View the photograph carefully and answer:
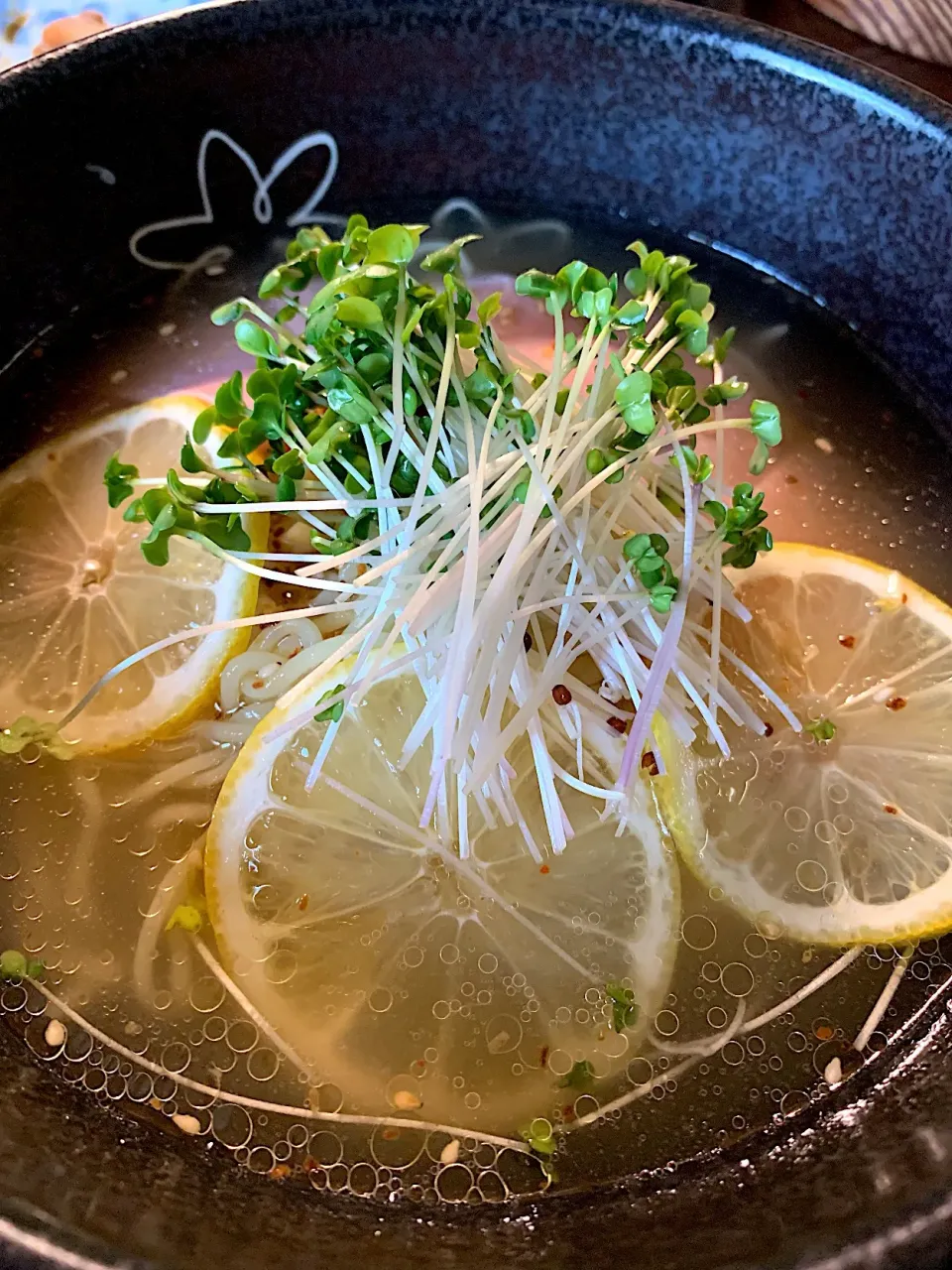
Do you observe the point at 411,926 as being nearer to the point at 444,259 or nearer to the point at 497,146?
the point at 444,259

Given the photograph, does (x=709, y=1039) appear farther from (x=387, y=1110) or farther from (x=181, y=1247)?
(x=181, y=1247)

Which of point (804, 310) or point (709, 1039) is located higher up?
point (804, 310)

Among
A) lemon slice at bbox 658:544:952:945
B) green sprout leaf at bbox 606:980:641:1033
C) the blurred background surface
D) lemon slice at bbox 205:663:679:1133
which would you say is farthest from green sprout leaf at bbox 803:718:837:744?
the blurred background surface

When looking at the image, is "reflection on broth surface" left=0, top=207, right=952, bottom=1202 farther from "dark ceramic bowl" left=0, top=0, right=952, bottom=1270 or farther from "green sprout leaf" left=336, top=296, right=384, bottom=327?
"dark ceramic bowl" left=0, top=0, right=952, bottom=1270

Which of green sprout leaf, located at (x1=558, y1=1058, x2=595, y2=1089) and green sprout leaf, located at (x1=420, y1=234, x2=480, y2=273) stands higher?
green sprout leaf, located at (x1=420, y1=234, x2=480, y2=273)

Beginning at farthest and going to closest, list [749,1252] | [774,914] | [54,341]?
[54,341] → [774,914] → [749,1252]

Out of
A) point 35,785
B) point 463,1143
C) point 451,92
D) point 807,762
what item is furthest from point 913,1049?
point 451,92

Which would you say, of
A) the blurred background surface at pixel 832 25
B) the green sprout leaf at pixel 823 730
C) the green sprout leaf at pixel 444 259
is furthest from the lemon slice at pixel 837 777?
the blurred background surface at pixel 832 25

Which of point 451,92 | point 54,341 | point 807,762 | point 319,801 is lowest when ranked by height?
point 807,762
